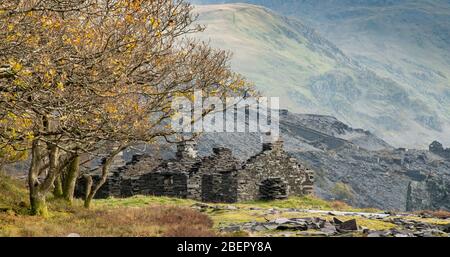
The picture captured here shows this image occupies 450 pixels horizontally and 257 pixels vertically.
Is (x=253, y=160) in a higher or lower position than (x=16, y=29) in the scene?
lower

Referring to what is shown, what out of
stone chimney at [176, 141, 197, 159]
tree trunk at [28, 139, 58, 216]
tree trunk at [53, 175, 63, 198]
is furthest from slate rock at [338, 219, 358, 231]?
stone chimney at [176, 141, 197, 159]

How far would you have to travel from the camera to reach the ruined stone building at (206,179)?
4984 cm

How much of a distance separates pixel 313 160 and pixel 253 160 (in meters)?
94.5

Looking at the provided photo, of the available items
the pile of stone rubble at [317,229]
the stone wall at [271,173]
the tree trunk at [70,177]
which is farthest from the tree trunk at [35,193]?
the stone wall at [271,173]

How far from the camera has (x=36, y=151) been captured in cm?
2505

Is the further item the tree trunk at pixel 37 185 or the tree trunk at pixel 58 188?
the tree trunk at pixel 58 188

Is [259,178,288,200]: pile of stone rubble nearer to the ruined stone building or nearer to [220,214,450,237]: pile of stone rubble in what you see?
the ruined stone building

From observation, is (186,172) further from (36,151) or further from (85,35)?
(85,35)

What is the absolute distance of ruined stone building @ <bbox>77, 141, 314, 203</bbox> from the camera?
4984cm

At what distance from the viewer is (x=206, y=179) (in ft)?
165

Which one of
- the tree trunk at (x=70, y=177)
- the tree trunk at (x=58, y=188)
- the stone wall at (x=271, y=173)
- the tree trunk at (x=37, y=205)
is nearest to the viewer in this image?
the tree trunk at (x=37, y=205)

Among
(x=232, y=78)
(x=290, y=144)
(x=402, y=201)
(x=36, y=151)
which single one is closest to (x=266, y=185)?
(x=232, y=78)

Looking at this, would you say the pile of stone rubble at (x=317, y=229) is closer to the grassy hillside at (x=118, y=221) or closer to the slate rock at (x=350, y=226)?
the slate rock at (x=350, y=226)
